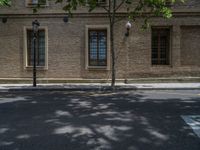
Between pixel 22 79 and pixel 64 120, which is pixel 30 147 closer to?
pixel 64 120

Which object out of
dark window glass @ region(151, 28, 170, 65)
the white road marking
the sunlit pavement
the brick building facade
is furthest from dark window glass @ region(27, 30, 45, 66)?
the white road marking

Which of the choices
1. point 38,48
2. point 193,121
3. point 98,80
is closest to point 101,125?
point 193,121

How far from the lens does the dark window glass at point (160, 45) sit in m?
20.2

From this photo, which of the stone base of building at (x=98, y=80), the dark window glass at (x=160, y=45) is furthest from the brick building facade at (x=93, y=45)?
the stone base of building at (x=98, y=80)

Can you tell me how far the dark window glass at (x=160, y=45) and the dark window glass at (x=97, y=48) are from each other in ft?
9.89

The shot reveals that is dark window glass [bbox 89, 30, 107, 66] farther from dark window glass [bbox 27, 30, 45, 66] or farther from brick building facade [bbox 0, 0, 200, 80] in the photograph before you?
dark window glass [bbox 27, 30, 45, 66]

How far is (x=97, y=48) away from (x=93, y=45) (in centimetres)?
31

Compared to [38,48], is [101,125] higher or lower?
lower

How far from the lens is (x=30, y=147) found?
239 inches

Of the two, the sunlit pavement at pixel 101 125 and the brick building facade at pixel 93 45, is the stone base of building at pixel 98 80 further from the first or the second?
the sunlit pavement at pixel 101 125

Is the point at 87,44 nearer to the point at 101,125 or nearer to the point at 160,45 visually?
the point at 160,45

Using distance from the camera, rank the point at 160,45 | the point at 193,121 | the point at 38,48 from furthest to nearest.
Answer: the point at 38,48 → the point at 160,45 → the point at 193,121

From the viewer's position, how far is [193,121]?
8.12 metres

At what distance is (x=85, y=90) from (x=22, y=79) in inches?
201
